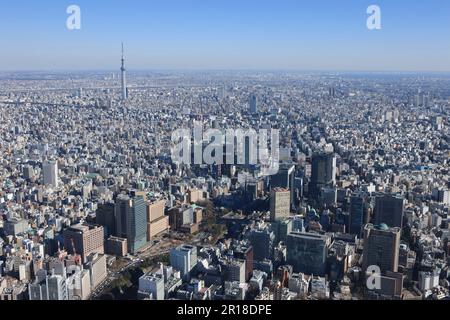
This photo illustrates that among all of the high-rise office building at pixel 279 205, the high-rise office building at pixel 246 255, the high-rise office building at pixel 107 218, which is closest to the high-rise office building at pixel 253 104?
the high-rise office building at pixel 279 205

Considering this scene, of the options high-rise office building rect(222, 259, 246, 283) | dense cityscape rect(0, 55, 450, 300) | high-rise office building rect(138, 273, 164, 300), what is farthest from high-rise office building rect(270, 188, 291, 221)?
high-rise office building rect(138, 273, 164, 300)

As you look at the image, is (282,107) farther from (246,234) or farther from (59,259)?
(59,259)

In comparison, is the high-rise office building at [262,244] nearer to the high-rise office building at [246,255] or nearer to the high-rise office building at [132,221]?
the high-rise office building at [246,255]

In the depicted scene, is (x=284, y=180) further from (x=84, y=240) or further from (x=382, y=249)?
(x=84, y=240)

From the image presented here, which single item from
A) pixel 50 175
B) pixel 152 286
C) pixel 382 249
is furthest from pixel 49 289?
pixel 50 175

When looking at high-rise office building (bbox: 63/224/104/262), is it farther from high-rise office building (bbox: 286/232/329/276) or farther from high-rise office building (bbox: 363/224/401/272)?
high-rise office building (bbox: 363/224/401/272)
